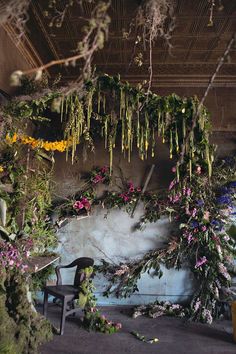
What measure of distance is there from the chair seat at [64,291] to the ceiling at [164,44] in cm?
273

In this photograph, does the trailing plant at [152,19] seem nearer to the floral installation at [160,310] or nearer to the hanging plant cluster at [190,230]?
the hanging plant cluster at [190,230]

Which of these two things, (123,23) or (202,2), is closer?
(202,2)

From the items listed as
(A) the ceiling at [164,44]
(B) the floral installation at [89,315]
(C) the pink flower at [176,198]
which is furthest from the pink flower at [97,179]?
(A) the ceiling at [164,44]

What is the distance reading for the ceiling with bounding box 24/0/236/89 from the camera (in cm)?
357

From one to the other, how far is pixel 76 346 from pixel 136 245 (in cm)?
191

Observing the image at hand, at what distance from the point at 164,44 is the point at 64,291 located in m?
3.18

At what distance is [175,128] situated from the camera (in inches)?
148

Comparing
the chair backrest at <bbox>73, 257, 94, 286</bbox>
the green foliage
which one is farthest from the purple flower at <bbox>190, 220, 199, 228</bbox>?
the green foliage

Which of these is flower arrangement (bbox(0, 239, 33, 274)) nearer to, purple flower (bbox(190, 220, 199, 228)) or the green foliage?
the green foliage

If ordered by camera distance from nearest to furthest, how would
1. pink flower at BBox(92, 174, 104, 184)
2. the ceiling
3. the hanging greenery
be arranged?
the ceiling → the hanging greenery → pink flower at BBox(92, 174, 104, 184)

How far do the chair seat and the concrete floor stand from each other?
407 millimetres

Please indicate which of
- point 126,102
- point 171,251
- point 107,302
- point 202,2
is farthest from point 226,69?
point 107,302

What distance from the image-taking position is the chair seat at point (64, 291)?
12.6ft

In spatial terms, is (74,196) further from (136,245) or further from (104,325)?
(104,325)
